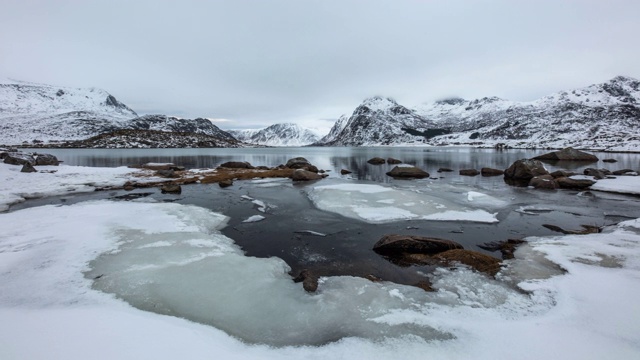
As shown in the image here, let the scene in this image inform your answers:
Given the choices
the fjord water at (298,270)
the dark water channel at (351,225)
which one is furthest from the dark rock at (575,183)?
the fjord water at (298,270)

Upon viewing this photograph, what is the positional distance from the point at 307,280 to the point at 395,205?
12.4 meters

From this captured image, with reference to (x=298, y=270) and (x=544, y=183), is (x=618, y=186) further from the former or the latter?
(x=298, y=270)

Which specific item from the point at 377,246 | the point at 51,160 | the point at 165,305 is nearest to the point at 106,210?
the point at 165,305

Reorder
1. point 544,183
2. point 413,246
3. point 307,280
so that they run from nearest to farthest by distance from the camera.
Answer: point 307,280 → point 413,246 → point 544,183

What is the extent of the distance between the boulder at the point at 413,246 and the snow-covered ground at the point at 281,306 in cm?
187

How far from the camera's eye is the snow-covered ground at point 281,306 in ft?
19.4

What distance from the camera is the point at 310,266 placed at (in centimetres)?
1114

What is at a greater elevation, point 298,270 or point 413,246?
point 413,246

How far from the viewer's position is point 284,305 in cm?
804

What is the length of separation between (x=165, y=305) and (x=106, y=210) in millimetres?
13360

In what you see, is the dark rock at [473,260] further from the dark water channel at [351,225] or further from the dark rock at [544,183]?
the dark rock at [544,183]

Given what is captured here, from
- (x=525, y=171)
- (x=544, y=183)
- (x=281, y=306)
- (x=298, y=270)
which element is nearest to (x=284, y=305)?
(x=281, y=306)

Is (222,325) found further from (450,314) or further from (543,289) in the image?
(543,289)

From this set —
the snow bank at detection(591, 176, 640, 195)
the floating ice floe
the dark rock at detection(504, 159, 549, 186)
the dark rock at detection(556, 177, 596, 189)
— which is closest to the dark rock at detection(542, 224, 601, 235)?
the floating ice floe
